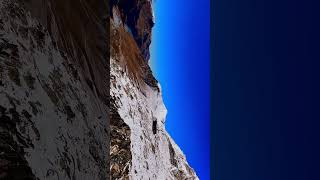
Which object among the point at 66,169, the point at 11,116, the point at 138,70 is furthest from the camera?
the point at 138,70

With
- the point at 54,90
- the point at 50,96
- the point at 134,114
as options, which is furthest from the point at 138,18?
the point at 50,96

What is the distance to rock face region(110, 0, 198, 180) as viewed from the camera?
15742 mm

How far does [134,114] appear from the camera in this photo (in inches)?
752

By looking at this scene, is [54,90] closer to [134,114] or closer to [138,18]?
[134,114]

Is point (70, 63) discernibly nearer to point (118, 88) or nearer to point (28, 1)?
point (28, 1)

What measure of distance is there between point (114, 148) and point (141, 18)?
1647 cm

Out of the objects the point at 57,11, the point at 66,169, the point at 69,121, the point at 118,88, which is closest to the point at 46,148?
the point at 66,169

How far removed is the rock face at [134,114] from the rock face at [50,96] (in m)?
6.63

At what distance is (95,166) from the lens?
7281 millimetres

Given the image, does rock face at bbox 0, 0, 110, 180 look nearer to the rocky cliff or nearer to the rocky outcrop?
the rocky cliff

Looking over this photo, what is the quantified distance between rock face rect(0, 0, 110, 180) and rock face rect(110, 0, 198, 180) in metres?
6.63

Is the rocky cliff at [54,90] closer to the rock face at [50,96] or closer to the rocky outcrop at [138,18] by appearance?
the rock face at [50,96]

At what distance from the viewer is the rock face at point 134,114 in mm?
15742

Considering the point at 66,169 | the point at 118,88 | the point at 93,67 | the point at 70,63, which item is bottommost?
the point at 66,169
